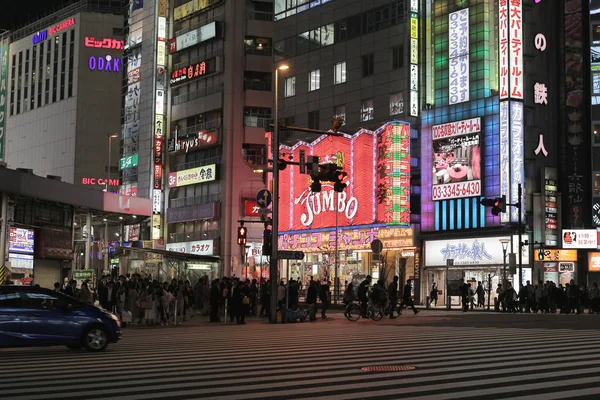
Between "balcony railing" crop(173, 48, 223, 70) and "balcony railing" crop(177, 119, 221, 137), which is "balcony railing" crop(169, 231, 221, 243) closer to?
"balcony railing" crop(177, 119, 221, 137)

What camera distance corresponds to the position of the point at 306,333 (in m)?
24.5

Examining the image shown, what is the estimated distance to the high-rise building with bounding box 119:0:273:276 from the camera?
241 ft

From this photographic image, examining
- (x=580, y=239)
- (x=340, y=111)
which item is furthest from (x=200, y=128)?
(x=580, y=239)

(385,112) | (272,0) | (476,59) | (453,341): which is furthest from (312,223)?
(453,341)

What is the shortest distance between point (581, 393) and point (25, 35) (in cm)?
12143

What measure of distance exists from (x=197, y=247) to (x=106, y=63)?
137 ft

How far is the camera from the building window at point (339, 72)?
6444cm

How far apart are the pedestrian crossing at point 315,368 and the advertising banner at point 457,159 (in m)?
31.8

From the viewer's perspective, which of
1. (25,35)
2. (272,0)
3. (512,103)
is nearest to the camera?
(512,103)

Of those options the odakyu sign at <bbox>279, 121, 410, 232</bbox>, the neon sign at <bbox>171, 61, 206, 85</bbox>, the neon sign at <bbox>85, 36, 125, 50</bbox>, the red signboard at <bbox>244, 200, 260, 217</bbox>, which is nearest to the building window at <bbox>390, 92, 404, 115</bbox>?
the odakyu sign at <bbox>279, 121, 410, 232</bbox>

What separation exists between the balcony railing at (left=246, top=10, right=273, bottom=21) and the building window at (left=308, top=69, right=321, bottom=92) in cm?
1102

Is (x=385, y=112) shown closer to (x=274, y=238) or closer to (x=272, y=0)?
(x=272, y=0)

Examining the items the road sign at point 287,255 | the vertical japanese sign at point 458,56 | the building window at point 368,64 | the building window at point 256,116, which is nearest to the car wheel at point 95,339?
the road sign at point 287,255

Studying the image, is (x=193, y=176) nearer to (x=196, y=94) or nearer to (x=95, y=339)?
(x=196, y=94)
